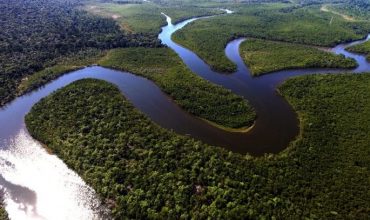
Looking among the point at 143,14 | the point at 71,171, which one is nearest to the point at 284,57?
the point at 71,171

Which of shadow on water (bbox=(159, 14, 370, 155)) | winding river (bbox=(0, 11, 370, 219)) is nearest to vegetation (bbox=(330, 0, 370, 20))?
shadow on water (bbox=(159, 14, 370, 155))

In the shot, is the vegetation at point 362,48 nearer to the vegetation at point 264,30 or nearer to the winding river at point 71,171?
the vegetation at point 264,30

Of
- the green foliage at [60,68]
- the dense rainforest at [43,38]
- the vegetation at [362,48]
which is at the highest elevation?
the vegetation at [362,48]

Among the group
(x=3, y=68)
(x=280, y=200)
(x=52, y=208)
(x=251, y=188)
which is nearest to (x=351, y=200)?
(x=280, y=200)

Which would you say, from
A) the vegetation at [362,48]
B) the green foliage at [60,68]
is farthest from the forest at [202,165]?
the vegetation at [362,48]

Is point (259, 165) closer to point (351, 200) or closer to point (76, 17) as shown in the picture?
point (351, 200)
